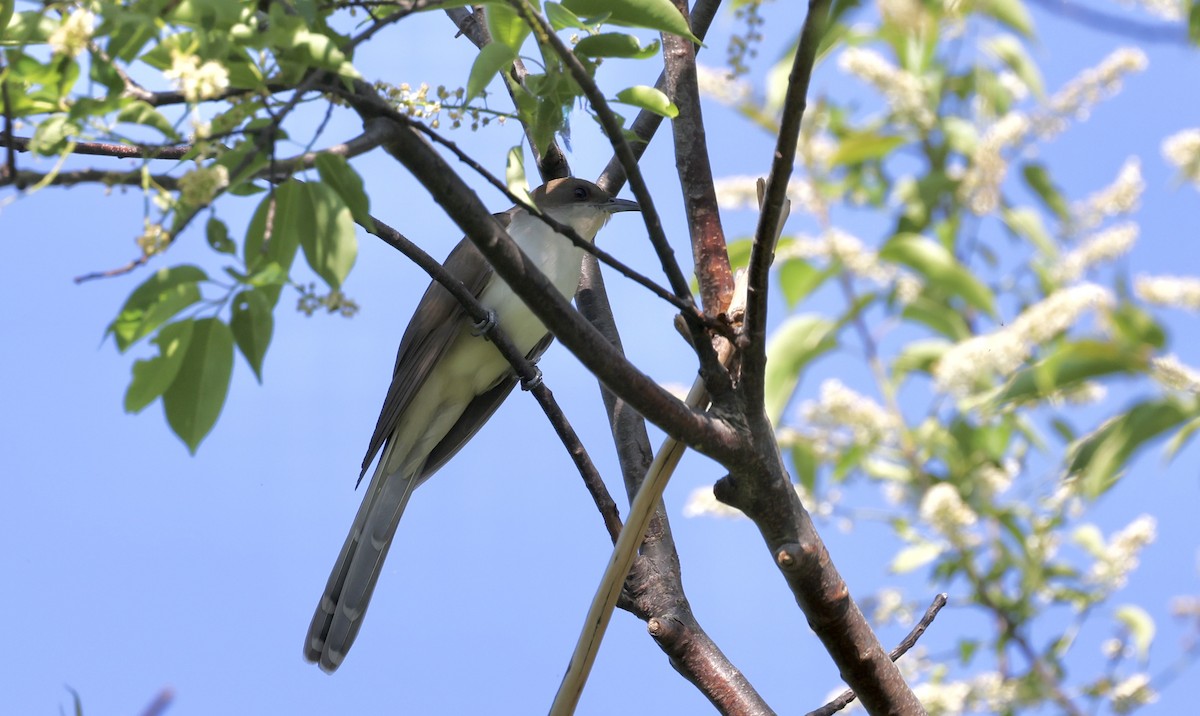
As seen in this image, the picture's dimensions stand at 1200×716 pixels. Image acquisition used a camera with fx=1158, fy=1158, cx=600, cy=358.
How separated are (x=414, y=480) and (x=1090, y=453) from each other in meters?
3.01

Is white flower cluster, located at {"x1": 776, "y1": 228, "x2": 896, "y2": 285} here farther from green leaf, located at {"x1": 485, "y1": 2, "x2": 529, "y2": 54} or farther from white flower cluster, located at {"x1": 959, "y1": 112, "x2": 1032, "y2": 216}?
green leaf, located at {"x1": 485, "y1": 2, "x2": 529, "y2": 54}

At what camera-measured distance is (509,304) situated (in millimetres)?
4695

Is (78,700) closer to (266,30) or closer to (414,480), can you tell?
(266,30)

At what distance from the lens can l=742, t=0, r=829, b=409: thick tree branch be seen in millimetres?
1605

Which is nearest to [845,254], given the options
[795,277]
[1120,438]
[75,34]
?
[795,277]

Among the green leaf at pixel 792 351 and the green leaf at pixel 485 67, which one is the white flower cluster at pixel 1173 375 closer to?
the green leaf at pixel 792 351

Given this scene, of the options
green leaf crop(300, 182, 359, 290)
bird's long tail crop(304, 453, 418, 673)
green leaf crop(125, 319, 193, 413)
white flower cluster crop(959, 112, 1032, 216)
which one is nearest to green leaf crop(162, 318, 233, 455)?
green leaf crop(125, 319, 193, 413)

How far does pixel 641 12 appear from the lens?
1.86 metres

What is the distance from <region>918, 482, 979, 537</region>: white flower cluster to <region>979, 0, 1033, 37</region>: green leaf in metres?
1.58

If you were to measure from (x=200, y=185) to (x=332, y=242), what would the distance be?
6.6 inches

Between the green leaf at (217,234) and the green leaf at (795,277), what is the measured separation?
5.33ft

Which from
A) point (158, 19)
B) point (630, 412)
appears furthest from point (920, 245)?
point (158, 19)

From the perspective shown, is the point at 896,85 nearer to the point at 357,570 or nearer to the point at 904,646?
the point at 904,646

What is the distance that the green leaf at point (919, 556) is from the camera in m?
3.43
